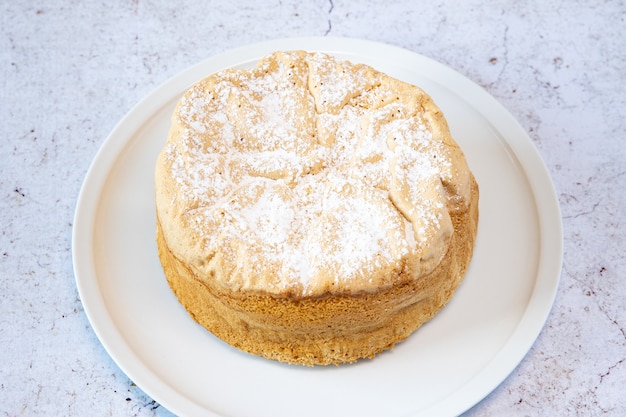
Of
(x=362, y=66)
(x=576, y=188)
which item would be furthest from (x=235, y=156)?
(x=576, y=188)

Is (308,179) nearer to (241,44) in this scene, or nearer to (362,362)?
(362,362)

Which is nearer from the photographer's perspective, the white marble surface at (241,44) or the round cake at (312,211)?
the round cake at (312,211)

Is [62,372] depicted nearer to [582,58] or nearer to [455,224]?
[455,224]

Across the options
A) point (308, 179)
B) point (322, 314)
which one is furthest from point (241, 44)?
point (322, 314)

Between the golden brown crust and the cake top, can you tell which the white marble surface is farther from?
the cake top

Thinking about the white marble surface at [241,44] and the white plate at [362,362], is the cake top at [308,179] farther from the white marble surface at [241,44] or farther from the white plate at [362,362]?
the white marble surface at [241,44]

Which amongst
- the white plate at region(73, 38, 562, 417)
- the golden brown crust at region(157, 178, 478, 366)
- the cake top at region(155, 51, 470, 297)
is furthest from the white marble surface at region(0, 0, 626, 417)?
the cake top at region(155, 51, 470, 297)

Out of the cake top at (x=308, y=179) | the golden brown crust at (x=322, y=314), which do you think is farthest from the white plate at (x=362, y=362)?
the cake top at (x=308, y=179)
